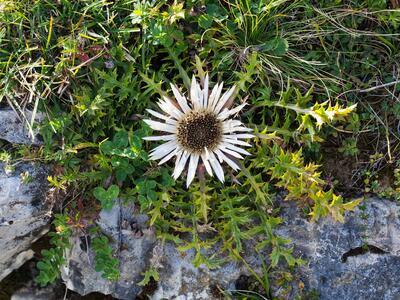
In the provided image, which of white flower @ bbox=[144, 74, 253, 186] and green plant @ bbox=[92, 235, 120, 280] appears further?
green plant @ bbox=[92, 235, 120, 280]

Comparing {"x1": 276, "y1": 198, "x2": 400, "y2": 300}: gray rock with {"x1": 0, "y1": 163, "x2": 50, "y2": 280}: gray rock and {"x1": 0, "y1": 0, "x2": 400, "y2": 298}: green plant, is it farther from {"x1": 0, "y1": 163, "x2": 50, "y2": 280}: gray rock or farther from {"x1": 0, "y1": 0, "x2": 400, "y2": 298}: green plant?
{"x1": 0, "y1": 163, "x2": 50, "y2": 280}: gray rock

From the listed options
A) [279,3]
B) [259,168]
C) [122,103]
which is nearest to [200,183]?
[259,168]

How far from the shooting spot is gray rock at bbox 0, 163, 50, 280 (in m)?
2.49

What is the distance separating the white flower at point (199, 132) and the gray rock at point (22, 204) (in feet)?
2.19

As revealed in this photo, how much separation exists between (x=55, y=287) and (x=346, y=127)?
2.02 metres

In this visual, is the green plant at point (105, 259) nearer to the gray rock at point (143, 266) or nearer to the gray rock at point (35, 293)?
the gray rock at point (143, 266)

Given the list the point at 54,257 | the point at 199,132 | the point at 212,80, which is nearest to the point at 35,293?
the point at 54,257

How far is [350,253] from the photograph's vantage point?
2.63 m

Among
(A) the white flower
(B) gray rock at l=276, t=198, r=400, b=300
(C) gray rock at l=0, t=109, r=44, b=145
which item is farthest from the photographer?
(B) gray rock at l=276, t=198, r=400, b=300

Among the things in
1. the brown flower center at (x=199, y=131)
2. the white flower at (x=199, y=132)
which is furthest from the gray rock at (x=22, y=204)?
the brown flower center at (x=199, y=131)

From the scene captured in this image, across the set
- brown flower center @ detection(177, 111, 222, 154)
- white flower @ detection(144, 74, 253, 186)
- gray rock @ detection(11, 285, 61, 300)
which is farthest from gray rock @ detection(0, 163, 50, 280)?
brown flower center @ detection(177, 111, 222, 154)

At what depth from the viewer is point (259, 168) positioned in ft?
8.57

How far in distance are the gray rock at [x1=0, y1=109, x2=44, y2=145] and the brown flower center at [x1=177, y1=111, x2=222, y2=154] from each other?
2.53ft

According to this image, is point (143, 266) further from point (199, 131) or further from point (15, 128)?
point (15, 128)
